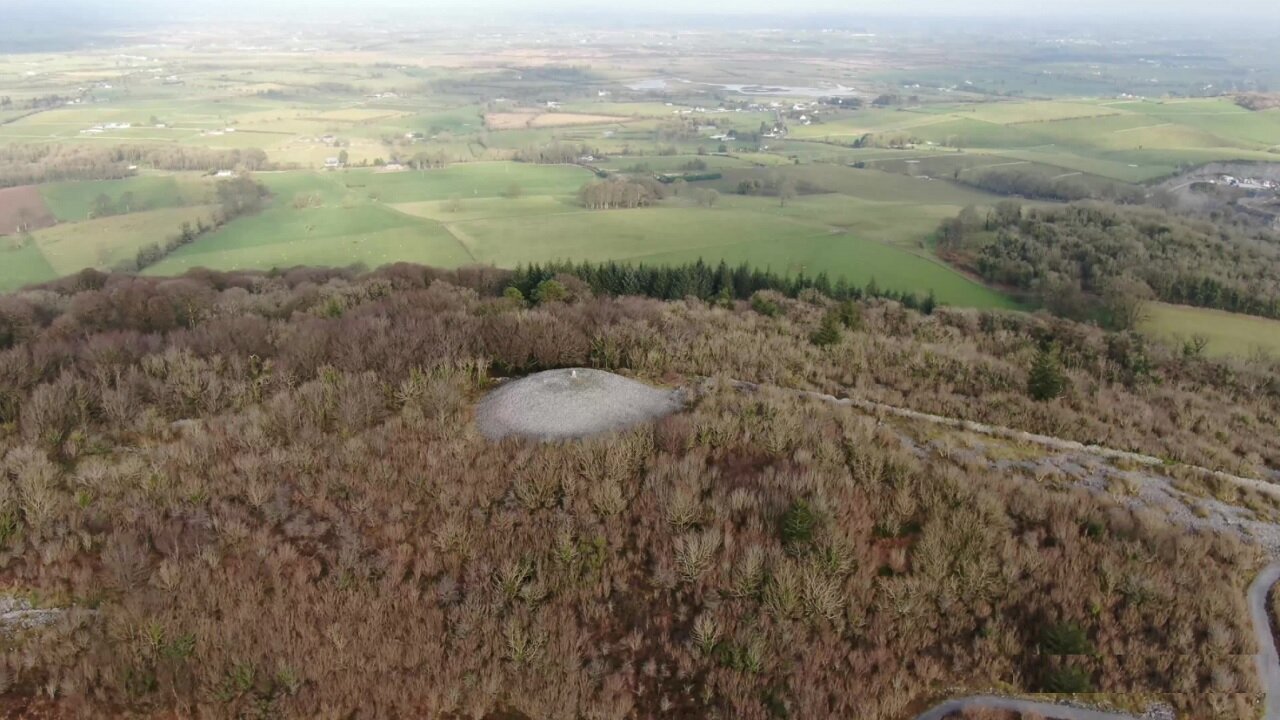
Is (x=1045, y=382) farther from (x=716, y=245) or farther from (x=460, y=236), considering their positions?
(x=460, y=236)

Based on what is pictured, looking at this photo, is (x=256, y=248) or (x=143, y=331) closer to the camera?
(x=143, y=331)

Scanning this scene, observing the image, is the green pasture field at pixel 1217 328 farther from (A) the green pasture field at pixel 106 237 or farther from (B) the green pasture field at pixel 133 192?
(B) the green pasture field at pixel 133 192

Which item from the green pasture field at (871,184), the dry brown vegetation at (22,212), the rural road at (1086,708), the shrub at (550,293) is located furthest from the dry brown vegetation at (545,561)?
the green pasture field at (871,184)

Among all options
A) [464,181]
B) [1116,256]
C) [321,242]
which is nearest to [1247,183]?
[1116,256]

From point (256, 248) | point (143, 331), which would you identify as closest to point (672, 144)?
point (256, 248)

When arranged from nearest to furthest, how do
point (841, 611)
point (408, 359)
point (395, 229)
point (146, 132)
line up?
point (841, 611)
point (408, 359)
point (395, 229)
point (146, 132)

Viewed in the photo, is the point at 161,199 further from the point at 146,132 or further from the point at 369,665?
the point at 369,665
